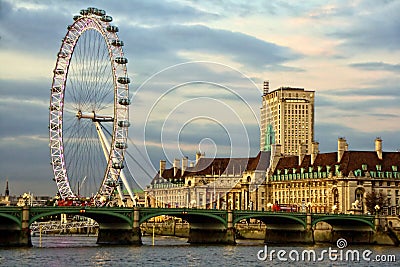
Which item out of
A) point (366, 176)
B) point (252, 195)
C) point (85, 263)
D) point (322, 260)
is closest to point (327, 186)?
point (366, 176)

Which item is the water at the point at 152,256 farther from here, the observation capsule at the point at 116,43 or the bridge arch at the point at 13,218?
the observation capsule at the point at 116,43

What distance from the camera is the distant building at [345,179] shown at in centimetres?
15825

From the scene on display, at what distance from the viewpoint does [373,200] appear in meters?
154

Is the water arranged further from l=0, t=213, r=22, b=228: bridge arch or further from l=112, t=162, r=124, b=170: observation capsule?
l=112, t=162, r=124, b=170: observation capsule

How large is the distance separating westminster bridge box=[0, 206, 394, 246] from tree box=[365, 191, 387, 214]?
754 inches

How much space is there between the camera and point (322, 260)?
9200cm

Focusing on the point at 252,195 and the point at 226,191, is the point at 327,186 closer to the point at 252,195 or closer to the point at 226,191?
the point at 252,195

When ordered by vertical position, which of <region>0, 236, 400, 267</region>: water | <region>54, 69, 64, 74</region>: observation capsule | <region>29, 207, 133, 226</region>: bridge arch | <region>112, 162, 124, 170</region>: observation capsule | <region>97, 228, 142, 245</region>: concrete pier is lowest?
<region>0, 236, 400, 267</region>: water

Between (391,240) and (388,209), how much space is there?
33.3 metres

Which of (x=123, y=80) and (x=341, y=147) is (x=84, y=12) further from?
(x=341, y=147)

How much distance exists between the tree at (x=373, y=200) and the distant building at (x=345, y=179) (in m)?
0.99

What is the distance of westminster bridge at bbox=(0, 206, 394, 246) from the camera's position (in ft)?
337

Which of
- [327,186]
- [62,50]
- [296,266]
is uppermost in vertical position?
[62,50]

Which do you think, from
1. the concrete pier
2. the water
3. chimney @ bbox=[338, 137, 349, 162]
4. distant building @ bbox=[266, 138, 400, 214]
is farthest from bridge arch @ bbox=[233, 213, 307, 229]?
chimney @ bbox=[338, 137, 349, 162]
